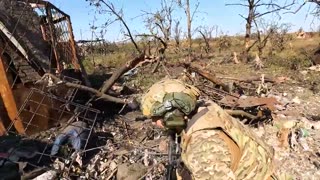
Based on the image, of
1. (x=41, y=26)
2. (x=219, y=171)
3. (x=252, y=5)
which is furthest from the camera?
(x=252, y=5)

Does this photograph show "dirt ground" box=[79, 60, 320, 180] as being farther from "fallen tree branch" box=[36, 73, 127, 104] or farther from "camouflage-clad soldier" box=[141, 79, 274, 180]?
"camouflage-clad soldier" box=[141, 79, 274, 180]

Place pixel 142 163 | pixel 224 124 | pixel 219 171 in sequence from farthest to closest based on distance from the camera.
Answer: pixel 142 163 < pixel 224 124 < pixel 219 171

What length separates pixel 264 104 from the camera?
748 cm

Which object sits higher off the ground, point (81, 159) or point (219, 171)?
point (219, 171)

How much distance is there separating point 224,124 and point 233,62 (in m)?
16.8

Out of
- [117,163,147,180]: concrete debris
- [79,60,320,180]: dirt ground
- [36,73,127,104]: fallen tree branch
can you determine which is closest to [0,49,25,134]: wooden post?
[36,73,127,104]: fallen tree branch

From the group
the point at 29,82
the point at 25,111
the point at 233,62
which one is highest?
the point at 29,82

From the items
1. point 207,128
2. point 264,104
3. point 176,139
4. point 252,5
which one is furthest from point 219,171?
point 252,5

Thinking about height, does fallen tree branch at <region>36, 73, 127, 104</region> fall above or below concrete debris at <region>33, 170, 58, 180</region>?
above

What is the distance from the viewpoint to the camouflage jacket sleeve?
2.12 m

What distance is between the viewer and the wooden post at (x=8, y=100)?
237 inches

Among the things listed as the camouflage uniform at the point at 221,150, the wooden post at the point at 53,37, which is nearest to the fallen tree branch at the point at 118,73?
the wooden post at the point at 53,37

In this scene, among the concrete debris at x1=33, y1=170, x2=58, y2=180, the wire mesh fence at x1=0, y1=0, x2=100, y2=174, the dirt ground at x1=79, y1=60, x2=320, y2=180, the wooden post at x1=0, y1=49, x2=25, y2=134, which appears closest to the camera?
the concrete debris at x1=33, y1=170, x2=58, y2=180

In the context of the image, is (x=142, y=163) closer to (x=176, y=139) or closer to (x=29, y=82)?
(x=29, y=82)
